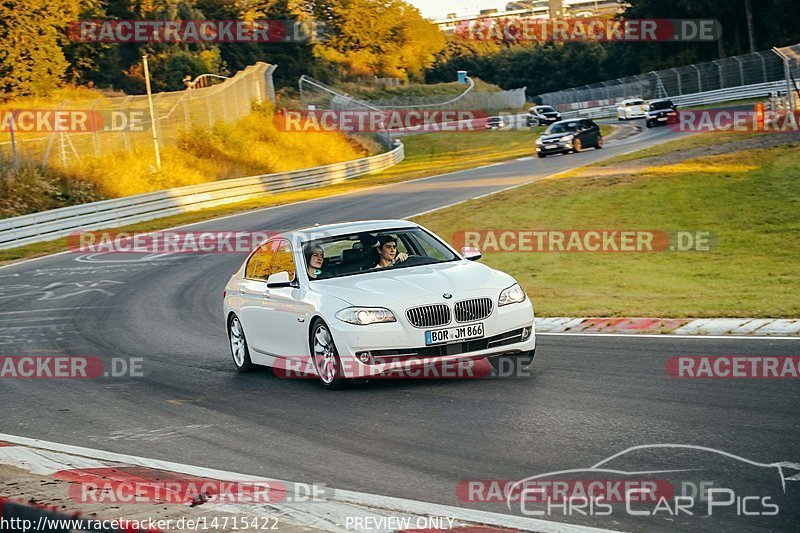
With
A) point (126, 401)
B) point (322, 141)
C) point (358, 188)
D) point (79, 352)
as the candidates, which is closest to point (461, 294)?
point (126, 401)

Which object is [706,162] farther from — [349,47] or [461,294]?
[349,47]

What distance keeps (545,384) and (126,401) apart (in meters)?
3.98

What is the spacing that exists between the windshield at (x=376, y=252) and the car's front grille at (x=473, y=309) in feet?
3.77

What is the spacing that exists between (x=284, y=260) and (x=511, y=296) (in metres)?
2.57

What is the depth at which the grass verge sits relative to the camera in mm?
15609

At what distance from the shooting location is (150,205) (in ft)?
120

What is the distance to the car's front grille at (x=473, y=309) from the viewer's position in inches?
392

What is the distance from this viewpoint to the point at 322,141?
6156cm

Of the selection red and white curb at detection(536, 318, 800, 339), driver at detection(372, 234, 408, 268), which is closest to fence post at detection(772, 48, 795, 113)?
red and white curb at detection(536, 318, 800, 339)

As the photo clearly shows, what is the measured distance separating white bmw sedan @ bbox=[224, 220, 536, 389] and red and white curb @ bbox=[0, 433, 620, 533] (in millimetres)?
2694
